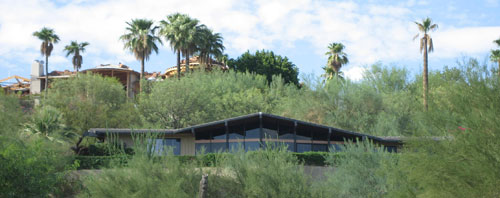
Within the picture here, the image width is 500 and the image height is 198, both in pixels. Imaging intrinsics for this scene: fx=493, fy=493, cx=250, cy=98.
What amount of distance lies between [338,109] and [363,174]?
21.6m

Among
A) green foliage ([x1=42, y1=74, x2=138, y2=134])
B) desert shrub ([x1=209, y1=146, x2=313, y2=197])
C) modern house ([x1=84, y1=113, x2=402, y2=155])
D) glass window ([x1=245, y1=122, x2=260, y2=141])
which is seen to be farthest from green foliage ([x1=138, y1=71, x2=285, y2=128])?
desert shrub ([x1=209, y1=146, x2=313, y2=197])

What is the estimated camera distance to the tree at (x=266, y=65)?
57250 millimetres

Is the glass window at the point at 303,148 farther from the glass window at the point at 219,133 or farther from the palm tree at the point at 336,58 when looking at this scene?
the palm tree at the point at 336,58

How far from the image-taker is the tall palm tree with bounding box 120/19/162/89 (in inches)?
1857

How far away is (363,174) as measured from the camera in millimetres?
20125

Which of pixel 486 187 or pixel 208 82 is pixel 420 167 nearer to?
pixel 486 187

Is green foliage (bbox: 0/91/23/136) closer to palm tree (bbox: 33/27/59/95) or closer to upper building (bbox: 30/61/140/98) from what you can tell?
palm tree (bbox: 33/27/59/95)

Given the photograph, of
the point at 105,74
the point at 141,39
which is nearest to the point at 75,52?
→ the point at 105,74

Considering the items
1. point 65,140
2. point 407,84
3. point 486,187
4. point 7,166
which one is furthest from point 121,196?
point 407,84

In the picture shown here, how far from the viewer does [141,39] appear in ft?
155

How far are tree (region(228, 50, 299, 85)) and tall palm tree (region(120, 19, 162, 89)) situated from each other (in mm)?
12427

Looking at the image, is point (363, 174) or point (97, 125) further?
point (97, 125)

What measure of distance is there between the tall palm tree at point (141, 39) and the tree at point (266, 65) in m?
12.4

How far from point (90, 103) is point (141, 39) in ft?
35.7
